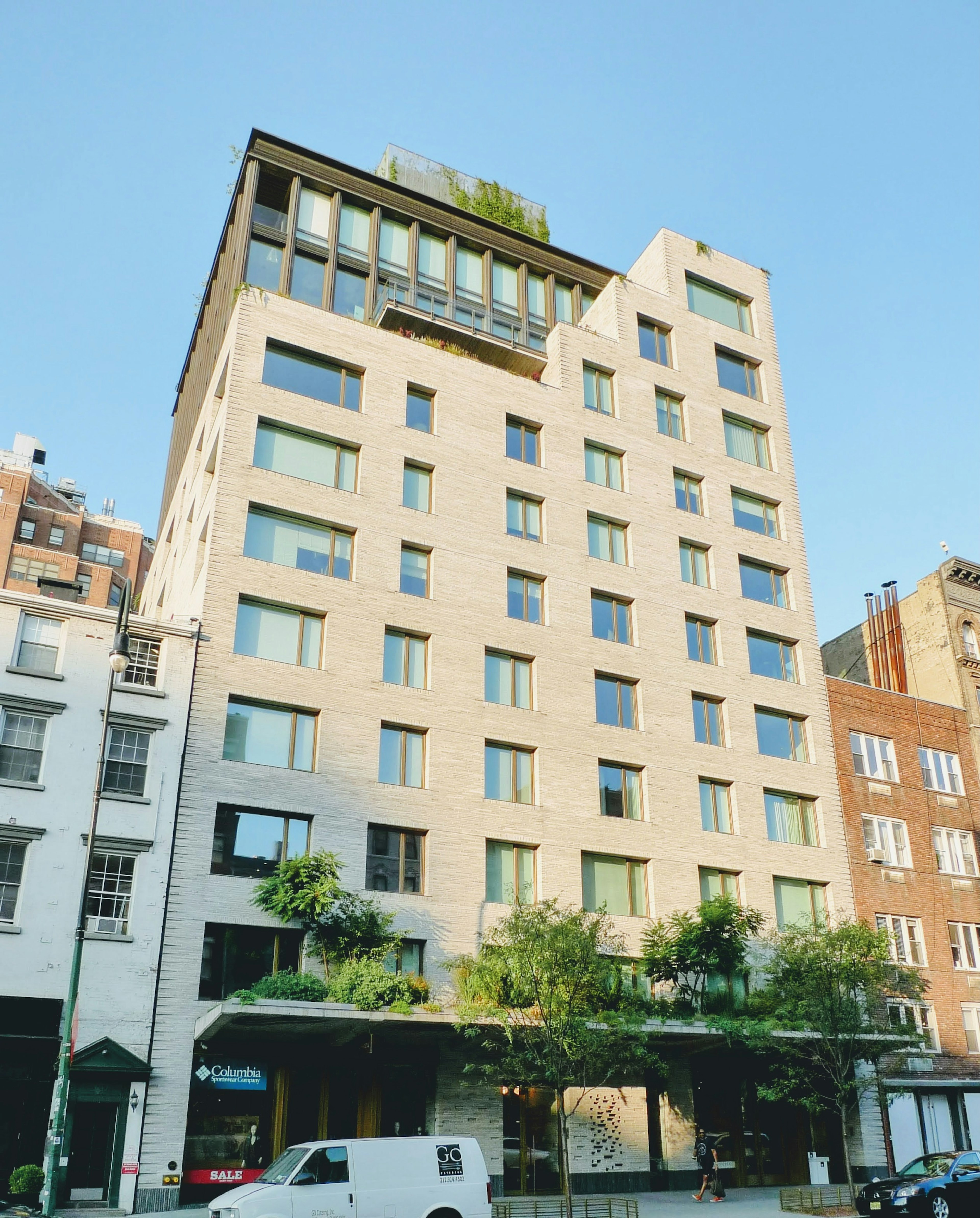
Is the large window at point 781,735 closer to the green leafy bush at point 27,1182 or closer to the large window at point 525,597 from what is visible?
the large window at point 525,597

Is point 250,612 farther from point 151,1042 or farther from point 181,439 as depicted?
point 181,439

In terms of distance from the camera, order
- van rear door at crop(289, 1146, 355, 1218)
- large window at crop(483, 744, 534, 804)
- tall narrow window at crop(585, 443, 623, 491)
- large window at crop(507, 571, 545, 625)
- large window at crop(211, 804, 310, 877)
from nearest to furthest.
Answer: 1. van rear door at crop(289, 1146, 355, 1218)
2. large window at crop(211, 804, 310, 877)
3. large window at crop(483, 744, 534, 804)
4. large window at crop(507, 571, 545, 625)
5. tall narrow window at crop(585, 443, 623, 491)

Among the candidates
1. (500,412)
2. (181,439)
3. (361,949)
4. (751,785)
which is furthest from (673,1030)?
(181,439)

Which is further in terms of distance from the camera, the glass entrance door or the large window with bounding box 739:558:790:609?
the large window with bounding box 739:558:790:609

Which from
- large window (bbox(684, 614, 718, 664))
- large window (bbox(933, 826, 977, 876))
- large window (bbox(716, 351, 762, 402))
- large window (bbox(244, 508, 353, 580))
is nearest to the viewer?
large window (bbox(244, 508, 353, 580))

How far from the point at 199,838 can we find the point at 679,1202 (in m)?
17.2

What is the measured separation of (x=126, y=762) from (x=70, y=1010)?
349 inches

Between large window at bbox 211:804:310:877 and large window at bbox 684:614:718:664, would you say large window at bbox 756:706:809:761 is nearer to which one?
large window at bbox 684:614:718:664

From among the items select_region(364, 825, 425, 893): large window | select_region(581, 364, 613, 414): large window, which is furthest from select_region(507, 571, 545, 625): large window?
select_region(364, 825, 425, 893): large window

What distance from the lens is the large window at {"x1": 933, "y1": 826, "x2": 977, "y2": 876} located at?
45.8 m

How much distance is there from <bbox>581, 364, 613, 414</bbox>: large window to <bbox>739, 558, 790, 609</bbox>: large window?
855 centimetres

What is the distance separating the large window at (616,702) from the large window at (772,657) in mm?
6502

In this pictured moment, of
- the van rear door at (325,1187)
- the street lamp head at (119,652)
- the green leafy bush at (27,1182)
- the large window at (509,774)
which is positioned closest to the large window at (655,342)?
the large window at (509,774)

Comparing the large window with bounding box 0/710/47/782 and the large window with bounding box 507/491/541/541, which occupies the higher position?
the large window with bounding box 507/491/541/541
